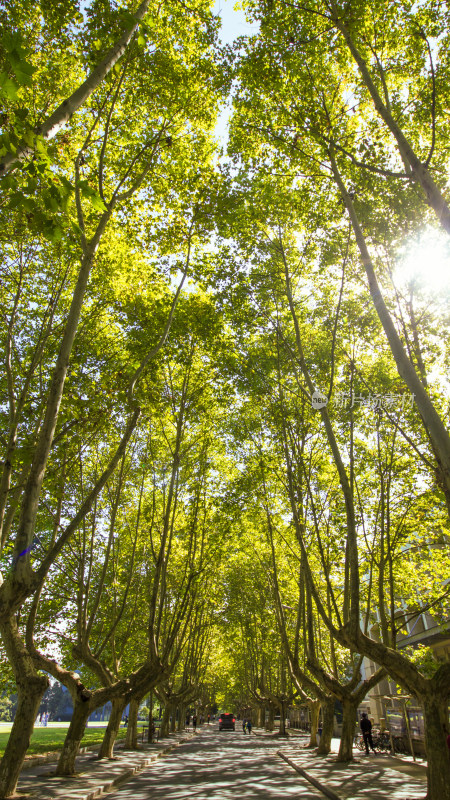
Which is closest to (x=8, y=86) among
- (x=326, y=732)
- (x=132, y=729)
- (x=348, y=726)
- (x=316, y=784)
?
(x=316, y=784)

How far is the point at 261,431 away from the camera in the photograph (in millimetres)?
17266

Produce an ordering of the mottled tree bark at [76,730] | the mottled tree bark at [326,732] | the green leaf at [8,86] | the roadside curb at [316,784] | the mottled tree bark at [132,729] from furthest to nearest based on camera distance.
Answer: the mottled tree bark at [132,729] → the mottled tree bark at [326,732] → the mottled tree bark at [76,730] → the roadside curb at [316,784] → the green leaf at [8,86]

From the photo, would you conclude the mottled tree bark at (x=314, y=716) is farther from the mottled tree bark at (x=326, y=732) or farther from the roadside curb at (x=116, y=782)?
the roadside curb at (x=116, y=782)

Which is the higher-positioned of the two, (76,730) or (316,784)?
(76,730)

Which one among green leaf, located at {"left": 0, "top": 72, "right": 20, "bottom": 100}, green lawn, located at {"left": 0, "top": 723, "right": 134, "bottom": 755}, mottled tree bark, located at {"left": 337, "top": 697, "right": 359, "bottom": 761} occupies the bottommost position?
green lawn, located at {"left": 0, "top": 723, "right": 134, "bottom": 755}

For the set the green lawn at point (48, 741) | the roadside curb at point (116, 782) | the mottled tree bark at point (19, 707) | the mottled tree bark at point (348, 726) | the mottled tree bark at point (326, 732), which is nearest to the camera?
the mottled tree bark at point (19, 707)

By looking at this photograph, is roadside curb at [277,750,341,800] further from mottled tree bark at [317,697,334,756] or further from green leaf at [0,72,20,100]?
green leaf at [0,72,20,100]

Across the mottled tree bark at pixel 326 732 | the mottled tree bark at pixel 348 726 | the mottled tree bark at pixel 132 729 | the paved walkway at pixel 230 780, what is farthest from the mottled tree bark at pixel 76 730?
the mottled tree bark at pixel 326 732

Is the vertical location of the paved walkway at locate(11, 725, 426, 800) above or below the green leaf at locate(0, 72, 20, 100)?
below

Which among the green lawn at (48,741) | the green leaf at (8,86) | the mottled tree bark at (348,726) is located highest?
the green leaf at (8,86)

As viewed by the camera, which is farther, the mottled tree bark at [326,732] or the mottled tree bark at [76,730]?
the mottled tree bark at [326,732]

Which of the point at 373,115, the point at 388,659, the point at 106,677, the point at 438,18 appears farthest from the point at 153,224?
the point at 106,677

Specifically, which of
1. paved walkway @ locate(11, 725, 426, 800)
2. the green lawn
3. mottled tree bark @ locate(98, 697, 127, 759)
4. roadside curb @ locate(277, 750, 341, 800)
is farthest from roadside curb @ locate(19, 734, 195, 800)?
the green lawn

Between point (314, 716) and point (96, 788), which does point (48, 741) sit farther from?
point (96, 788)
